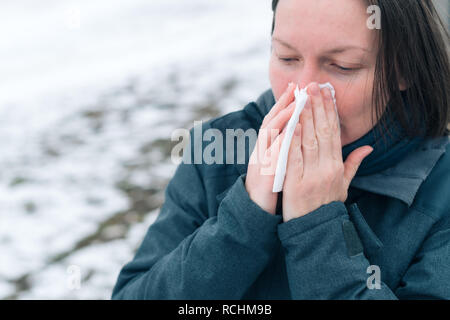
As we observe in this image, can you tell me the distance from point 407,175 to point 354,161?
0.17 m

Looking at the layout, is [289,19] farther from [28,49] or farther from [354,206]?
[28,49]

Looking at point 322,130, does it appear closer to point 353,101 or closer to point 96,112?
point 353,101

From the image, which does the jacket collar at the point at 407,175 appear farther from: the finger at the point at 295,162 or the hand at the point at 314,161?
→ the finger at the point at 295,162

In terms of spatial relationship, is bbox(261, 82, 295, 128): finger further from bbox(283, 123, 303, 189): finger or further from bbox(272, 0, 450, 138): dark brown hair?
bbox(272, 0, 450, 138): dark brown hair

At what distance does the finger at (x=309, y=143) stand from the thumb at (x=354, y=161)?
126 millimetres

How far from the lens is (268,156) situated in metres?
1.38

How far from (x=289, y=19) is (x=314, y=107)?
0.27 metres

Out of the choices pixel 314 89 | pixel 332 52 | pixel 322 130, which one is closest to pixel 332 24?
pixel 332 52

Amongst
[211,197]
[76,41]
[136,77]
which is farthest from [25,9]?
[211,197]

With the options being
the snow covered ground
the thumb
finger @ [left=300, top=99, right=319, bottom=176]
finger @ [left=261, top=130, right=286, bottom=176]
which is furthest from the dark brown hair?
the snow covered ground

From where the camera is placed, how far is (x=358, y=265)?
1.30 meters

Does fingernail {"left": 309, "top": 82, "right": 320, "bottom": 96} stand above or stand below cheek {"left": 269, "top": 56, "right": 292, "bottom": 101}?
below

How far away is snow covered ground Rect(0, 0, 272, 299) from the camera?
338cm

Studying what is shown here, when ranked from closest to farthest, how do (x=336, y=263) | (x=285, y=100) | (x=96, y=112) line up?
(x=336, y=263), (x=285, y=100), (x=96, y=112)
